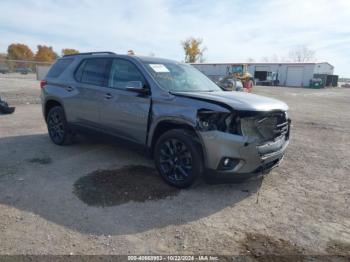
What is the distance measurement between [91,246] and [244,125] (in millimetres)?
2239

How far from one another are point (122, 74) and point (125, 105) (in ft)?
1.88

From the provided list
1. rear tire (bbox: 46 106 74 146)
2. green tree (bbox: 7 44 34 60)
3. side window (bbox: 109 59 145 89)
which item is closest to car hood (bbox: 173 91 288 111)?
side window (bbox: 109 59 145 89)

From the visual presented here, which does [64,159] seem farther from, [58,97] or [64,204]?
[64,204]

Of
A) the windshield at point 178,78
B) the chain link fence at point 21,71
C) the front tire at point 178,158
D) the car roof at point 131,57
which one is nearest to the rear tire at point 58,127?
the car roof at point 131,57

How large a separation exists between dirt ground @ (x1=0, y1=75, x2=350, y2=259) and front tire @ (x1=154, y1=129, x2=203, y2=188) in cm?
19

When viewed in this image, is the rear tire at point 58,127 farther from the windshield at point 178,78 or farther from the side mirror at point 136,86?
the windshield at point 178,78

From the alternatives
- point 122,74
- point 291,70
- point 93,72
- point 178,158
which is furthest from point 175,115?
point 291,70

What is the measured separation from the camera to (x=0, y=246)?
2820 mm

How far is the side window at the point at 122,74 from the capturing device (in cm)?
471

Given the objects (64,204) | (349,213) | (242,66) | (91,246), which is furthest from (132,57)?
(242,66)

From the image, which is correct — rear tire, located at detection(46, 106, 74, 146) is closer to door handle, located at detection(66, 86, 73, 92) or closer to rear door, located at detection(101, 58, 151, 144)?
door handle, located at detection(66, 86, 73, 92)

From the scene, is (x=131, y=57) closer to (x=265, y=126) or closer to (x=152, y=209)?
(x=265, y=126)

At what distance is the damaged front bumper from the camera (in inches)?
146

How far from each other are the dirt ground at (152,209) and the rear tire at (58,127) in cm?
50
